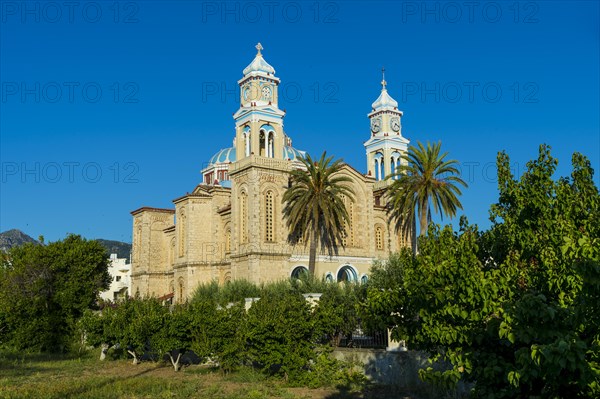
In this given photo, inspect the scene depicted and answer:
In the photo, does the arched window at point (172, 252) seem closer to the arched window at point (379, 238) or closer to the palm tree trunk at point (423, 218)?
the arched window at point (379, 238)

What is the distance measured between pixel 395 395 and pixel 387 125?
4452cm

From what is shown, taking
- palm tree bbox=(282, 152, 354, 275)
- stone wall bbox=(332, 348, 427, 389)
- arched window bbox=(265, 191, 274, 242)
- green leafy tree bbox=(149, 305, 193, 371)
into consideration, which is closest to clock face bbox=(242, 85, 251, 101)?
arched window bbox=(265, 191, 274, 242)

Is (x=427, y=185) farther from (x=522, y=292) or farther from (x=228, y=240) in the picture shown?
(x=522, y=292)

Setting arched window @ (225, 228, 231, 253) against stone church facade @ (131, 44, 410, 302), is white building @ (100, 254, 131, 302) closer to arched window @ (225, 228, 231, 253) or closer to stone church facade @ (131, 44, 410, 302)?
stone church facade @ (131, 44, 410, 302)

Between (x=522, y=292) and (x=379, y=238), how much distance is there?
44082 mm

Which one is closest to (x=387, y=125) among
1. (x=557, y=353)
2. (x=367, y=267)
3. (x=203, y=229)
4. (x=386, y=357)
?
(x=367, y=267)

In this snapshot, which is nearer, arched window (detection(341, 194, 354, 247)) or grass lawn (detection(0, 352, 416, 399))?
grass lawn (detection(0, 352, 416, 399))

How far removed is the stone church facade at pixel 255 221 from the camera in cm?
4397

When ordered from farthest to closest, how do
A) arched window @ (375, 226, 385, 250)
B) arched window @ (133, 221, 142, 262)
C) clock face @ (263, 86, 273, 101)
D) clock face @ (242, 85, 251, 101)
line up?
arched window @ (133, 221, 142, 262) → arched window @ (375, 226, 385, 250) → clock face @ (242, 85, 251, 101) → clock face @ (263, 86, 273, 101)

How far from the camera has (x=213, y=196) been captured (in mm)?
50656

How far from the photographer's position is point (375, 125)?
59469mm

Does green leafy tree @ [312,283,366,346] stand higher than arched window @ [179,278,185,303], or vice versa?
arched window @ [179,278,185,303]

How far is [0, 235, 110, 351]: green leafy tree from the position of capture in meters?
32.8

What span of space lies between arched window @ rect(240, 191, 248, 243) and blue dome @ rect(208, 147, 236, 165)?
19.0 m
